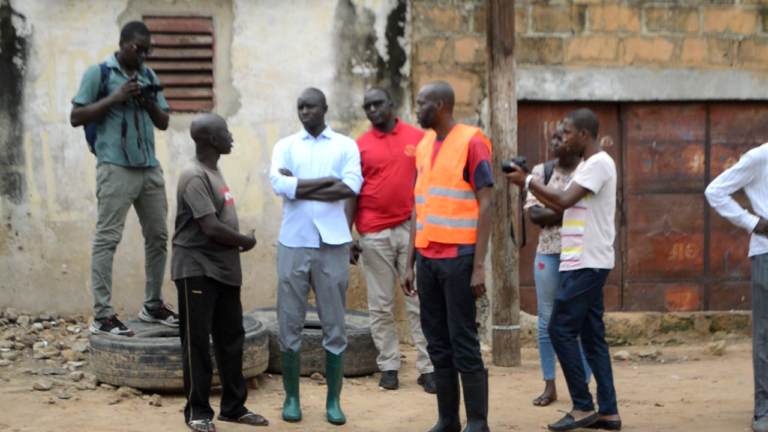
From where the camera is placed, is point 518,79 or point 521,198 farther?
point 518,79

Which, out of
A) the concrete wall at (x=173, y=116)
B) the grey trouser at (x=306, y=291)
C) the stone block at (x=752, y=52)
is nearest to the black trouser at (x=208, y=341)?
the grey trouser at (x=306, y=291)

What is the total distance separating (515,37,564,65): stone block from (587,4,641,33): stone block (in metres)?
0.38

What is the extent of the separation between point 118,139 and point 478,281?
2.88 meters

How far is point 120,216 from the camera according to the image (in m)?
6.09

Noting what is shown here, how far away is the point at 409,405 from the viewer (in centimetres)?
603

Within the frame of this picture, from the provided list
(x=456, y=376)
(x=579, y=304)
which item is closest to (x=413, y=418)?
(x=456, y=376)

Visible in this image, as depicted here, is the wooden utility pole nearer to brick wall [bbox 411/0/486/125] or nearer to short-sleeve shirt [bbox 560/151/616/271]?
brick wall [bbox 411/0/486/125]

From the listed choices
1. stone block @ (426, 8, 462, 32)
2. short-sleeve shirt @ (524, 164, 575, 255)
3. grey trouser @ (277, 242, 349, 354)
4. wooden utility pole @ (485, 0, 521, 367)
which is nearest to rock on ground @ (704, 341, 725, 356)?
wooden utility pole @ (485, 0, 521, 367)

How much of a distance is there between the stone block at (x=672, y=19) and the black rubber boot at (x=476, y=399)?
4.72m

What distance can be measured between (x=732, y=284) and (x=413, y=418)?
4.41m

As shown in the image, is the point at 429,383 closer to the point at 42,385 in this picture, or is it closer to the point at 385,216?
the point at 385,216

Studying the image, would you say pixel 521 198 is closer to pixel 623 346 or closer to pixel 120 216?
pixel 623 346

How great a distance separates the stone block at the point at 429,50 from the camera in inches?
310

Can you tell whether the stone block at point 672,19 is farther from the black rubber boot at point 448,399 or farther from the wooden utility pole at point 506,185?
the black rubber boot at point 448,399
